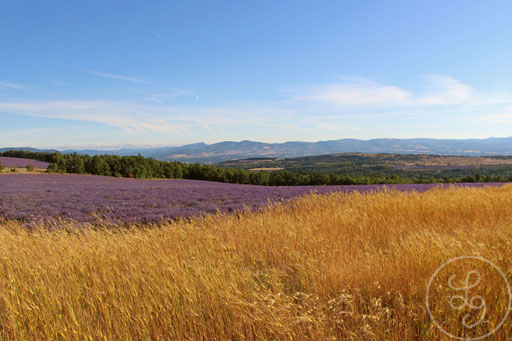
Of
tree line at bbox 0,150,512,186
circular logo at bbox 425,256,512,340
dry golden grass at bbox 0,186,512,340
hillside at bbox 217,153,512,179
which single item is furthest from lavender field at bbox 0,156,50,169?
circular logo at bbox 425,256,512,340

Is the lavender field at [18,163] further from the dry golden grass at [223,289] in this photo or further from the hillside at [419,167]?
the dry golden grass at [223,289]

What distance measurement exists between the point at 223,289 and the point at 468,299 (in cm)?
229

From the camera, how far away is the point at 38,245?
433cm

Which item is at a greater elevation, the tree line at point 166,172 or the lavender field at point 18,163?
the lavender field at point 18,163

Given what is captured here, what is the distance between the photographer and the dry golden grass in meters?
2.20

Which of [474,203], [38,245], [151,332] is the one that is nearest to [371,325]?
[151,332]

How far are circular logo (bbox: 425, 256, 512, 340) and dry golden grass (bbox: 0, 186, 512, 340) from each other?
2.7 inches

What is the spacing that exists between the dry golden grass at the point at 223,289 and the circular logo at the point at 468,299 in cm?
7

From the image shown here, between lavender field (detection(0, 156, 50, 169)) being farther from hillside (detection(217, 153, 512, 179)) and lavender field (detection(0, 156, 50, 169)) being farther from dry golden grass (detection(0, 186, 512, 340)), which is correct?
dry golden grass (detection(0, 186, 512, 340))

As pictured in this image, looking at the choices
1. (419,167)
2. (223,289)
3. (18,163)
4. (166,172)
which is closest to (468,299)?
(223,289)

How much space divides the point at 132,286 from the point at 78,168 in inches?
1677

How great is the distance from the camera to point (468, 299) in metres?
2.37

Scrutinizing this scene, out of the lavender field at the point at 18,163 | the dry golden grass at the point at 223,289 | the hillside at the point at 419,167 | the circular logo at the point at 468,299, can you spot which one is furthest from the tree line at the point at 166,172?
the circular logo at the point at 468,299

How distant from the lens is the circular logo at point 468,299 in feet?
6.83
